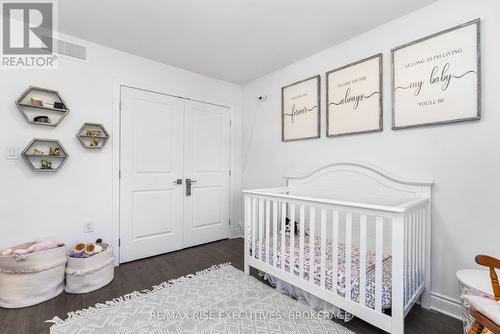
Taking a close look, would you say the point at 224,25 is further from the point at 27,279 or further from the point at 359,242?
the point at 27,279

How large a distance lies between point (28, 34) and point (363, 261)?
3386 millimetres

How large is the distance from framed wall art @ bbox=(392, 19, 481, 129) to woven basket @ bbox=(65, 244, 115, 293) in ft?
9.49

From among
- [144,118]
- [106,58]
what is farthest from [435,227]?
[106,58]

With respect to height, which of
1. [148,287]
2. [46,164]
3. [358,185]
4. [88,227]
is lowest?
[148,287]

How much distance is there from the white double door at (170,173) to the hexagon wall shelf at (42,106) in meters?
0.57

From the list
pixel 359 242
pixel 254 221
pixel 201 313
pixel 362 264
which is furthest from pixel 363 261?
pixel 201 313

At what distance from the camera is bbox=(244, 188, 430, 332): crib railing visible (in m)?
1.40

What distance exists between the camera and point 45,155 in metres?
2.18

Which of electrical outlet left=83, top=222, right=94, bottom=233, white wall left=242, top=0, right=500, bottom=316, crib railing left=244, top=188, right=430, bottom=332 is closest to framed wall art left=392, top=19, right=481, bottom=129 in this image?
white wall left=242, top=0, right=500, bottom=316

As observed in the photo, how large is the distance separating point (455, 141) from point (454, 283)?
3.48ft

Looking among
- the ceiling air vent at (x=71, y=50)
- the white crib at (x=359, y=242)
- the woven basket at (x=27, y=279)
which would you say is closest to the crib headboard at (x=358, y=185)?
the white crib at (x=359, y=242)

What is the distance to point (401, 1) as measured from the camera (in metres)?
1.87

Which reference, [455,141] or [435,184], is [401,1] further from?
[435,184]

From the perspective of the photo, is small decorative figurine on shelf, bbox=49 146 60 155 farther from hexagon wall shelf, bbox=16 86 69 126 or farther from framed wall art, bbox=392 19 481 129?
framed wall art, bbox=392 19 481 129
